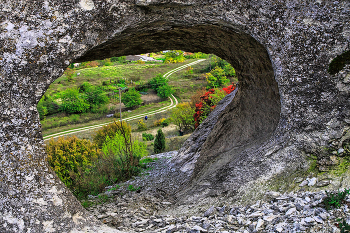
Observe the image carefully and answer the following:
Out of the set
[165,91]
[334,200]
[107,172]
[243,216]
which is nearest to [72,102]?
[165,91]

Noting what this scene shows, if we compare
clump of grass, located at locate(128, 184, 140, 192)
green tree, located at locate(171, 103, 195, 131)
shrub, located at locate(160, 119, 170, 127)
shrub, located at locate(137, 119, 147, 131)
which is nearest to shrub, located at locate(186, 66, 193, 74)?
shrub, located at locate(160, 119, 170, 127)

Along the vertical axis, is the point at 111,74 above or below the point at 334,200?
above

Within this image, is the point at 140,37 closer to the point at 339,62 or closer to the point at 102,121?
the point at 339,62

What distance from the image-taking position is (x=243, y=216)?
4.76 metres

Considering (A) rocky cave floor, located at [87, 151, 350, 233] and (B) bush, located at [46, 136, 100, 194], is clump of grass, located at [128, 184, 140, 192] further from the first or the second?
(B) bush, located at [46, 136, 100, 194]

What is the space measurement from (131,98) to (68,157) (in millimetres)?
21892

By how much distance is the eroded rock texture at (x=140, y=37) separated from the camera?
4.41 meters

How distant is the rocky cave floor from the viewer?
4029 mm

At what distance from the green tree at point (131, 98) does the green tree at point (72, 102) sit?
4.66m

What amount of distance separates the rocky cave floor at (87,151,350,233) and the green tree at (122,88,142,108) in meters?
26.4

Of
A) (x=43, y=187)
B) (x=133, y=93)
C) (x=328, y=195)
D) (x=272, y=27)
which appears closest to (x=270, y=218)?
(x=328, y=195)

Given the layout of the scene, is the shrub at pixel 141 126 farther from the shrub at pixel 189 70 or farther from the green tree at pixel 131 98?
the shrub at pixel 189 70

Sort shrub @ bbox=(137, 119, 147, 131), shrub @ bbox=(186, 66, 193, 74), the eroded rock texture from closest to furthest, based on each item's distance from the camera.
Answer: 1. the eroded rock texture
2. shrub @ bbox=(137, 119, 147, 131)
3. shrub @ bbox=(186, 66, 193, 74)

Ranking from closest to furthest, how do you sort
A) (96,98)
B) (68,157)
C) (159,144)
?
(68,157) → (159,144) → (96,98)
